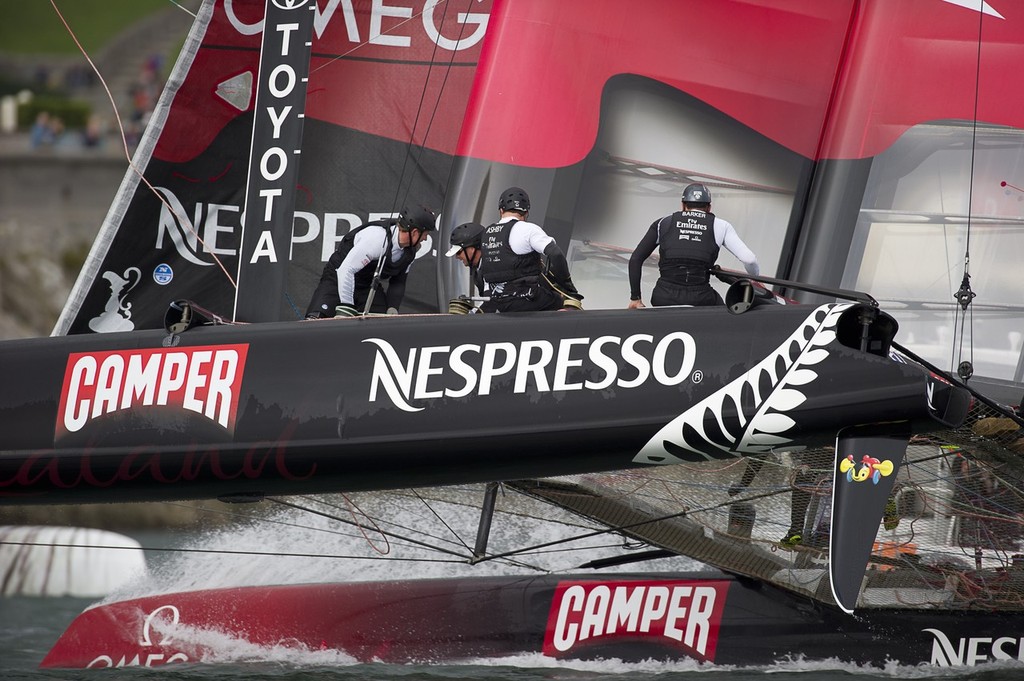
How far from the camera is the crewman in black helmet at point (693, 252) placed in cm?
496

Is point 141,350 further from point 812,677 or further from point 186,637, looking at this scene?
point 812,677

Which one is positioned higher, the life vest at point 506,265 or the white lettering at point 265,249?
the life vest at point 506,265

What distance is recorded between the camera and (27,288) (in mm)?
13109

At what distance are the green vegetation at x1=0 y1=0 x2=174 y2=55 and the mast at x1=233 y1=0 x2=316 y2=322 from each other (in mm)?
14699

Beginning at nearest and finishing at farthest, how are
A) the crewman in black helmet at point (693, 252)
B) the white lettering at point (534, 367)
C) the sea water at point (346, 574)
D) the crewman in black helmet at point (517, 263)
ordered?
the white lettering at point (534, 367) → the crewman in black helmet at point (517, 263) → the crewman in black helmet at point (693, 252) → the sea water at point (346, 574)

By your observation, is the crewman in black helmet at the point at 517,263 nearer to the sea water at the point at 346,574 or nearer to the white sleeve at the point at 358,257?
the white sleeve at the point at 358,257

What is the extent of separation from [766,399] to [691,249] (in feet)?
2.88

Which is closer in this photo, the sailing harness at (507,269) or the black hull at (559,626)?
the sailing harness at (507,269)

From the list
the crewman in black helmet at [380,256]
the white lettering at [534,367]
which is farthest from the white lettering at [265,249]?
the white lettering at [534,367]

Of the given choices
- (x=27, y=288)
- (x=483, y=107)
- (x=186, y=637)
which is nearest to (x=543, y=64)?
(x=483, y=107)

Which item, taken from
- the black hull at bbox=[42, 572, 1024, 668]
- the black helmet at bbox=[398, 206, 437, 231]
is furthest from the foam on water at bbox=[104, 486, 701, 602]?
the black helmet at bbox=[398, 206, 437, 231]

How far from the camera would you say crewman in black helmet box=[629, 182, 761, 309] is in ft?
16.3

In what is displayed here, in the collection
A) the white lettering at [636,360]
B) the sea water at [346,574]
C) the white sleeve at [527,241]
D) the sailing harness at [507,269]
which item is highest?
the white sleeve at [527,241]

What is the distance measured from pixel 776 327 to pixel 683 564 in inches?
95.3
